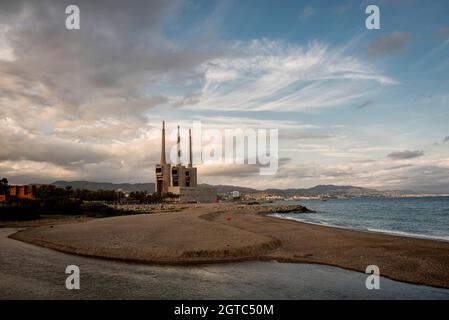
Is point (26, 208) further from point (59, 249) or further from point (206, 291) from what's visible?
point (206, 291)

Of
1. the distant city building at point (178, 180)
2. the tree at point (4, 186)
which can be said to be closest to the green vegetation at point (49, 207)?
the tree at point (4, 186)

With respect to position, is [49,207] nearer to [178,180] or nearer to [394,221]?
[394,221]

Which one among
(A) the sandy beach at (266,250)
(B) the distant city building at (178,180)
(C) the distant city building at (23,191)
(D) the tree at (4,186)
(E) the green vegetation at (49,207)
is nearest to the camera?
(A) the sandy beach at (266,250)

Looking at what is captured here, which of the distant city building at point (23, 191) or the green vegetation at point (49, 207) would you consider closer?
the green vegetation at point (49, 207)

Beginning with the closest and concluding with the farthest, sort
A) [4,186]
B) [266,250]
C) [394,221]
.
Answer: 1. [266,250]
2. [394,221]
3. [4,186]

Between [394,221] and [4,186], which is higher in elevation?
[4,186]

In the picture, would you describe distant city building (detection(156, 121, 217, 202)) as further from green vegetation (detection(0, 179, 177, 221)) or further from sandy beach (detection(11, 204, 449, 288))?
sandy beach (detection(11, 204, 449, 288))

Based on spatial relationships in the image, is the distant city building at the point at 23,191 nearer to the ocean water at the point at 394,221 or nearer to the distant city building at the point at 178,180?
the ocean water at the point at 394,221

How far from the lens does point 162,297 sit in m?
15.6

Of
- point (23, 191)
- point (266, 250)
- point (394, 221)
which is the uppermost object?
point (23, 191)

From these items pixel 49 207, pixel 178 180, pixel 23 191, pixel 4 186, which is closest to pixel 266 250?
pixel 49 207

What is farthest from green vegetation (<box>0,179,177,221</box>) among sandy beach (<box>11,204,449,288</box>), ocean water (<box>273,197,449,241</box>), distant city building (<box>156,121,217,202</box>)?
distant city building (<box>156,121,217,202</box>)

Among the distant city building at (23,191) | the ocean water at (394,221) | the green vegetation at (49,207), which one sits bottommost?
the ocean water at (394,221)
